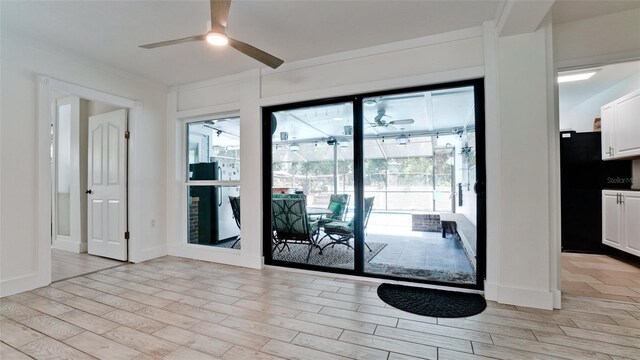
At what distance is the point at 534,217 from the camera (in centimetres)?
231

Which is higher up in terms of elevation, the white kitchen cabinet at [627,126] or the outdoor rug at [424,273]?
the white kitchen cabinet at [627,126]

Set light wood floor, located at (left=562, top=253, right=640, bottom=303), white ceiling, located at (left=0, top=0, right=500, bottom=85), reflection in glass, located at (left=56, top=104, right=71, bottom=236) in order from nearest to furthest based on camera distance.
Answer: white ceiling, located at (left=0, top=0, right=500, bottom=85) → light wood floor, located at (left=562, top=253, right=640, bottom=303) → reflection in glass, located at (left=56, top=104, right=71, bottom=236)

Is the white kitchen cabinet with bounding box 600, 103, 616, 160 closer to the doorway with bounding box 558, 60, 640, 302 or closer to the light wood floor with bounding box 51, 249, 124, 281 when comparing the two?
the doorway with bounding box 558, 60, 640, 302

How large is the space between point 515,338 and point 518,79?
2.04 meters

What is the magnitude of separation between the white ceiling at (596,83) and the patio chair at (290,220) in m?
3.77

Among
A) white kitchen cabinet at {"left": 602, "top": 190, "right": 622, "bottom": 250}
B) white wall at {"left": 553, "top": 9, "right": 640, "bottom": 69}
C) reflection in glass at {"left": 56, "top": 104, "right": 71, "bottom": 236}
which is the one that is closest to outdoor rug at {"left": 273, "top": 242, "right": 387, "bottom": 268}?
white wall at {"left": 553, "top": 9, "right": 640, "bottom": 69}

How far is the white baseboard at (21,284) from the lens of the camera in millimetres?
2557

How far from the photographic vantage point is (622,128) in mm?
3529

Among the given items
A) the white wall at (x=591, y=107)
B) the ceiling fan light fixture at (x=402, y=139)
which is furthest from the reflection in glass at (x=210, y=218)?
the white wall at (x=591, y=107)

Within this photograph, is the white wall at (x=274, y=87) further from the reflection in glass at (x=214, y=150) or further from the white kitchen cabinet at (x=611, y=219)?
the white kitchen cabinet at (x=611, y=219)

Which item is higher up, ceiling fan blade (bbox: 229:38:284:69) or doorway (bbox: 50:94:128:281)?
ceiling fan blade (bbox: 229:38:284:69)

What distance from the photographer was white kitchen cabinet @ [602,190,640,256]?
3.29m

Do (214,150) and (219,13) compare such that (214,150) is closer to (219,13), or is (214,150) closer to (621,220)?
(219,13)

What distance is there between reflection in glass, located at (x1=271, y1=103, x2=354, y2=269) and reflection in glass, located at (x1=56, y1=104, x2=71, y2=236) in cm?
363
